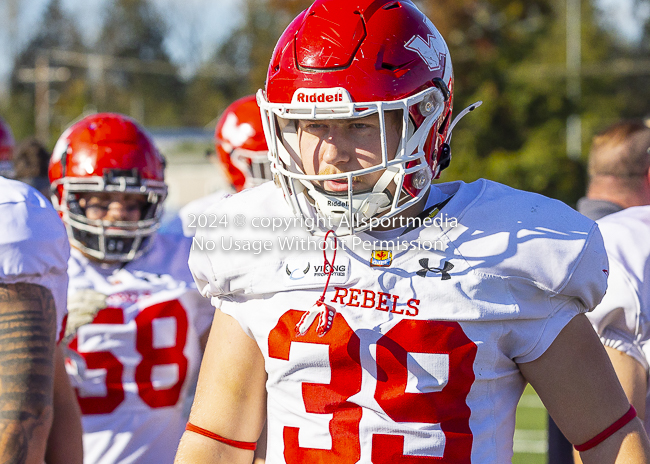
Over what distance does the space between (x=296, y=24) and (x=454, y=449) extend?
96 centimetres

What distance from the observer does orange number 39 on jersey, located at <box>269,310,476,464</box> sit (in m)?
1.55

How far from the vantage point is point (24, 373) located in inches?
68.4

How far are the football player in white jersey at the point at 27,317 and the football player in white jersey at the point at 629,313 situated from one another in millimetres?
1453

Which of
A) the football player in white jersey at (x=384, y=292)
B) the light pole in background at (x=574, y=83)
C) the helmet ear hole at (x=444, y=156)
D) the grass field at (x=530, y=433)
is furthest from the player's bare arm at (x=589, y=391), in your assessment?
the light pole in background at (x=574, y=83)

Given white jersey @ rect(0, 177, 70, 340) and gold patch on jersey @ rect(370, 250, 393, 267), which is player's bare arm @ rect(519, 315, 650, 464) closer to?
gold patch on jersey @ rect(370, 250, 393, 267)

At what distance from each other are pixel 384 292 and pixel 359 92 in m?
0.41

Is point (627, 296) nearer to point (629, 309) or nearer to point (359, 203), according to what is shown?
point (629, 309)

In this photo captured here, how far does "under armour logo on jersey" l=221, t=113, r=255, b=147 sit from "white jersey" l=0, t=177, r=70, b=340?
2104 mm

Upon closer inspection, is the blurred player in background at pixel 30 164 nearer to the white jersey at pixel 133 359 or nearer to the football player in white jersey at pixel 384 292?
the white jersey at pixel 133 359

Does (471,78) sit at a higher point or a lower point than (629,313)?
lower

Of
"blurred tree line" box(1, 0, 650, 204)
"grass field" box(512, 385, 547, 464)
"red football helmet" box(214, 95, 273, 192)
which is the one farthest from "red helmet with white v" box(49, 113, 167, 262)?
"blurred tree line" box(1, 0, 650, 204)

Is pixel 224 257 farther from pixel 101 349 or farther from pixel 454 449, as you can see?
pixel 101 349

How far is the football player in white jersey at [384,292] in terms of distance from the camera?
155 centimetres

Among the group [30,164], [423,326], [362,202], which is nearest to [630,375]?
[423,326]
